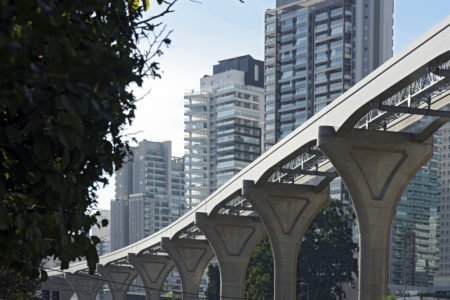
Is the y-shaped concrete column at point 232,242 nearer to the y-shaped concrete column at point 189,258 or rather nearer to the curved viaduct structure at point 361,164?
the curved viaduct structure at point 361,164

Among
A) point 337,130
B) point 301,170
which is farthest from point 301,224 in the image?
point 337,130

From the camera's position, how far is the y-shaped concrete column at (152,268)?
161 meters

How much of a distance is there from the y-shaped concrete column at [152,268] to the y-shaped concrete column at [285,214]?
70.4m

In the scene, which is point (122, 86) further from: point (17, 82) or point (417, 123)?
point (417, 123)

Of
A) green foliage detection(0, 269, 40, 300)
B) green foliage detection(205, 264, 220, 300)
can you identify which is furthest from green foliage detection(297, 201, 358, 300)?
green foliage detection(0, 269, 40, 300)

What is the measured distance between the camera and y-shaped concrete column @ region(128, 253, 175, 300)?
161m

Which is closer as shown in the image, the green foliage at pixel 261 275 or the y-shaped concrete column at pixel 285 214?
the y-shaped concrete column at pixel 285 214

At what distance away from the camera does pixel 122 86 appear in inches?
451

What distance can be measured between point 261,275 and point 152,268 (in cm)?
4398

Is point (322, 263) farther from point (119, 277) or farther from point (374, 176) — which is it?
point (119, 277)

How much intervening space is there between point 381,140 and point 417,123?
252 centimetres

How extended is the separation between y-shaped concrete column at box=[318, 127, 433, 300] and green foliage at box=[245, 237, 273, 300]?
192ft

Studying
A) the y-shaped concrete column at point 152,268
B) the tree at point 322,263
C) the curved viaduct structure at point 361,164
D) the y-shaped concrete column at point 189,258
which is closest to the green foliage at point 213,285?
the y-shaped concrete column at point 189,258

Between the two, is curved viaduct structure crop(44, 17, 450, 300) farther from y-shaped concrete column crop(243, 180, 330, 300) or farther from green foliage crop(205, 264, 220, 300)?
green foliage crop(205, 264, 220, 300)
